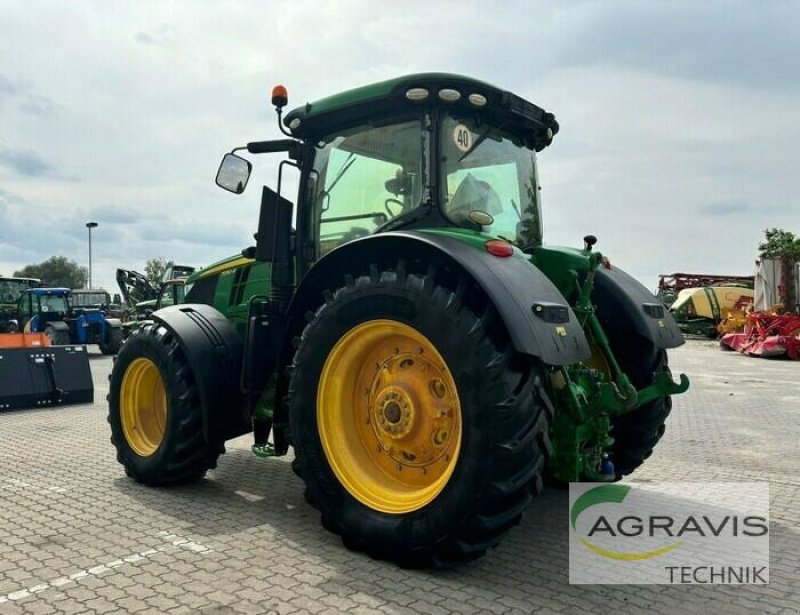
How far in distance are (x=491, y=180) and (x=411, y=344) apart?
1.34m

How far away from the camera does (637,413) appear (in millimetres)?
4750

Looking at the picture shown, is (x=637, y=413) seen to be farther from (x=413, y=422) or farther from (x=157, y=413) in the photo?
(x=157, y=413)

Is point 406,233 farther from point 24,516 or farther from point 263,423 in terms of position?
point 24,516

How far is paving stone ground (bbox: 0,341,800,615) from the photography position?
3.08 metres

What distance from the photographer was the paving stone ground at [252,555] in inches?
121

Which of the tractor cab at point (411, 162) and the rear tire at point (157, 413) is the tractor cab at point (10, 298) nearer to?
the rear tire at point (157, 413)

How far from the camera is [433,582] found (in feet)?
10.7

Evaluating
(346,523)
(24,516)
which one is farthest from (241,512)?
(24,516)

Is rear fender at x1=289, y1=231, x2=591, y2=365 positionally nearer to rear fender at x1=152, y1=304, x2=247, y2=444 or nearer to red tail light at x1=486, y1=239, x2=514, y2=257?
red tail light at x1=486, y1=239, x2=514, y2=257

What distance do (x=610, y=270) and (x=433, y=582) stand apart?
2692 millimetres

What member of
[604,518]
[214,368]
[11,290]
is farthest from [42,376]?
[11,290]

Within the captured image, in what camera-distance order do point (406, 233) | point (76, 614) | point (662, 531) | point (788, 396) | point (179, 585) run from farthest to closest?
1. point (788, 396)
2. point (662, 531)
3. point (406, 233)
4. point (179, 585)
5. point (76, 614)

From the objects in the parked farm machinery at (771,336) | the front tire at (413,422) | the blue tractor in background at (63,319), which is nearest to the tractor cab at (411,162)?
the front tire at (413,422)

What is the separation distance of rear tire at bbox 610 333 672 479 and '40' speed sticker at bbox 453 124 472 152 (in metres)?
1.73
